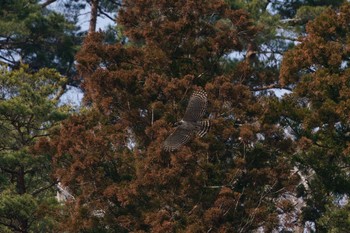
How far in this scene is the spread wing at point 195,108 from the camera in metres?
14.0

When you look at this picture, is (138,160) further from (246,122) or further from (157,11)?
(157,11)

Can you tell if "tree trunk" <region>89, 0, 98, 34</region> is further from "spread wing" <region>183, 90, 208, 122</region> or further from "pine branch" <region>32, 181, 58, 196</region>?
"spread wing" <region>183, 90, 208, 122</region>

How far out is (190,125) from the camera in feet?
46.0

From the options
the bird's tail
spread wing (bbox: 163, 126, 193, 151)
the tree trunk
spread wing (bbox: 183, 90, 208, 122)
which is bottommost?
spread wing (bbox: 163, 126, 193, 151)

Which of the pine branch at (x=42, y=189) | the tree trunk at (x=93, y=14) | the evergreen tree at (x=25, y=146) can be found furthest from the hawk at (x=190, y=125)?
the tree trunk at (x=93, y=14)

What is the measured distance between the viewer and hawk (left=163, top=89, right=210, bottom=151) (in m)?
14.0

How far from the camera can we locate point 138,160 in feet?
48.3

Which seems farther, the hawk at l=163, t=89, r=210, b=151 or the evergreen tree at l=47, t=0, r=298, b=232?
the evergreen tree at l=47, t=0, r=298, b=232

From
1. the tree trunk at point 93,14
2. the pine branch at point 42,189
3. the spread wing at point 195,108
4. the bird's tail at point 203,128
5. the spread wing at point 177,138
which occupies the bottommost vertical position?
the spread wing at point 177,138

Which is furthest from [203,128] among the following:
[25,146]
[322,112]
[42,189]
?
[42,189]


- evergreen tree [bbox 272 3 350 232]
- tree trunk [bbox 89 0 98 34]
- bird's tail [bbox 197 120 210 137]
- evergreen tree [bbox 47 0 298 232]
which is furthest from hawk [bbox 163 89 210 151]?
tree trunk [bbox 89 0 98 34]

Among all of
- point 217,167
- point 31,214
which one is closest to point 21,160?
point 31,214

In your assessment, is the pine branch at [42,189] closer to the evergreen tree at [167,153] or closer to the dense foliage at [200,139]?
the dense foliage at [200,139]

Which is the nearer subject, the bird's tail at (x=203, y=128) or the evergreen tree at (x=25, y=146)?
the bird's tail at (x=203, y=128)
